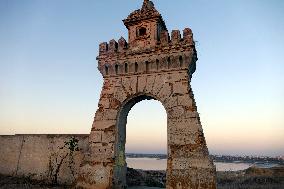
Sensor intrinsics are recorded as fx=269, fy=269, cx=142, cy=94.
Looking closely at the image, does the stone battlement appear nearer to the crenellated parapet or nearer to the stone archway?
the crenellated parapet

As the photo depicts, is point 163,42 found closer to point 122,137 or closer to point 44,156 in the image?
point 122,137

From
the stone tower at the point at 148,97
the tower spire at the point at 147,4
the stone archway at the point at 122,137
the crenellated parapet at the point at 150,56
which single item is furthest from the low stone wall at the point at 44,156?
the tower spire at the point at 147,4

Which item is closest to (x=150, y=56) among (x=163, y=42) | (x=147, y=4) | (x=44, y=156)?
(x=163, y=42)

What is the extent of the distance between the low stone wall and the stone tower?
1.50 meters

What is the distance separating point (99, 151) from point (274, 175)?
13854mm

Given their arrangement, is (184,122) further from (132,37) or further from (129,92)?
(132,37)

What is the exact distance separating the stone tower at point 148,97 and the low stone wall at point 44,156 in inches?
59.1

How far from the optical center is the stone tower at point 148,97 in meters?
8.65

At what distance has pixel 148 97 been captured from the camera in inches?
404

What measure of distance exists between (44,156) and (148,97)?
551cm

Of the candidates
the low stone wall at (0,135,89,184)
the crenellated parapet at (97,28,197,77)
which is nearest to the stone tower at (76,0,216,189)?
the crenellated parapet at (97,28,197,77)

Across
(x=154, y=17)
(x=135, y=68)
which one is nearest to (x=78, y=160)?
(x=135, y=68)

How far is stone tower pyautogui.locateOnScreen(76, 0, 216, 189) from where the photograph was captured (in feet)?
28.4

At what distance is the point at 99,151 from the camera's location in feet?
32.3
